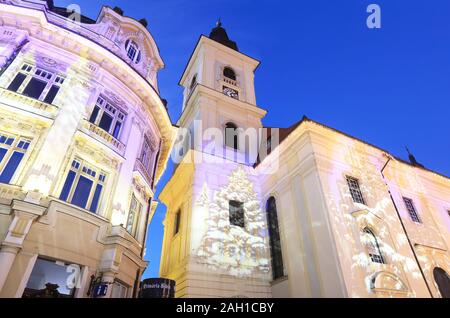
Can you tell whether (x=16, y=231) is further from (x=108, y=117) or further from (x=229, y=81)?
(x=229, y=81)

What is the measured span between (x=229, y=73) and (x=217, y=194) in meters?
13.1

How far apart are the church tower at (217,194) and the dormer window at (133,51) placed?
525cm

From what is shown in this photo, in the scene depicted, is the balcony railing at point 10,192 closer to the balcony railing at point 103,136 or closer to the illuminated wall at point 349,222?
the balcony railing at point 103,136

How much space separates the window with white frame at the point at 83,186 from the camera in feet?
35.6

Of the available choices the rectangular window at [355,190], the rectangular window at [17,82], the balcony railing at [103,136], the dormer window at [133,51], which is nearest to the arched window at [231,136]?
the dormer window at [133,51]

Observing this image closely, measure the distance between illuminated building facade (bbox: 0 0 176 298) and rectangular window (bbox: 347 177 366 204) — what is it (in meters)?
10.5

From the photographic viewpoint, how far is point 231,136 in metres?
20.9

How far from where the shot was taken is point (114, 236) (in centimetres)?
1084

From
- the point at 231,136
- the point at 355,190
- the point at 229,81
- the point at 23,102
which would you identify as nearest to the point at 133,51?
the point at 23,102

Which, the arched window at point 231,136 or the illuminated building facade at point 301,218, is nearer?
the illuminated building facade at point 301,218

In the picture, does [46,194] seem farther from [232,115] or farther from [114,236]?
[232,115]

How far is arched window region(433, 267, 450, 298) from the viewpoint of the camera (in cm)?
1384

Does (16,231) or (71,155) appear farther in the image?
(71,155)
